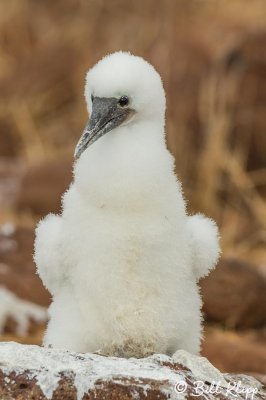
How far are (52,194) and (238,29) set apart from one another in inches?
188

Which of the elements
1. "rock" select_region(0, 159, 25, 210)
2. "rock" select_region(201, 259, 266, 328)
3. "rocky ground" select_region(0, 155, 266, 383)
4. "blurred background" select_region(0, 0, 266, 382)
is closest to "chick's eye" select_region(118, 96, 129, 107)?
"blurred background" select_region(0, 0, 266, 382)

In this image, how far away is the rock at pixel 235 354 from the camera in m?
7.61

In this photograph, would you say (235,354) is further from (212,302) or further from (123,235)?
(123,235)

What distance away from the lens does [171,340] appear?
5234mm

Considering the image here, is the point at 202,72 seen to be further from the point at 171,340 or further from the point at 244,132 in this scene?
the point at 171,340

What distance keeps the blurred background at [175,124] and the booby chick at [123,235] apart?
84.9 inches

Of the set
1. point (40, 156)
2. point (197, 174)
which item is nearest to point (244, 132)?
point (197, 174)

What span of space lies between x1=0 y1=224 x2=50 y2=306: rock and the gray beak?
331 centimetres

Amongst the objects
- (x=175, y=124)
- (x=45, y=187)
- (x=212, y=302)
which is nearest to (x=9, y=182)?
(x=45, y=187)

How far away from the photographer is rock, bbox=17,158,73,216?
1066cm

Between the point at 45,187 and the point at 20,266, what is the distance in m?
2.42

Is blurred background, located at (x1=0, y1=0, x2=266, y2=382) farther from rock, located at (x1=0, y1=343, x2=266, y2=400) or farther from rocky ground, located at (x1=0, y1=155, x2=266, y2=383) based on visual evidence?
rock, located at (x1=0, y1=343, x2=266, y2=400)

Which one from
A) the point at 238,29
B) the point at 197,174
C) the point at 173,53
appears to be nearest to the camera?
the point at 197,174

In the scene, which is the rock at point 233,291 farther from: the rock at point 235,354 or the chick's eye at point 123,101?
the chick's eye at point 123,101
